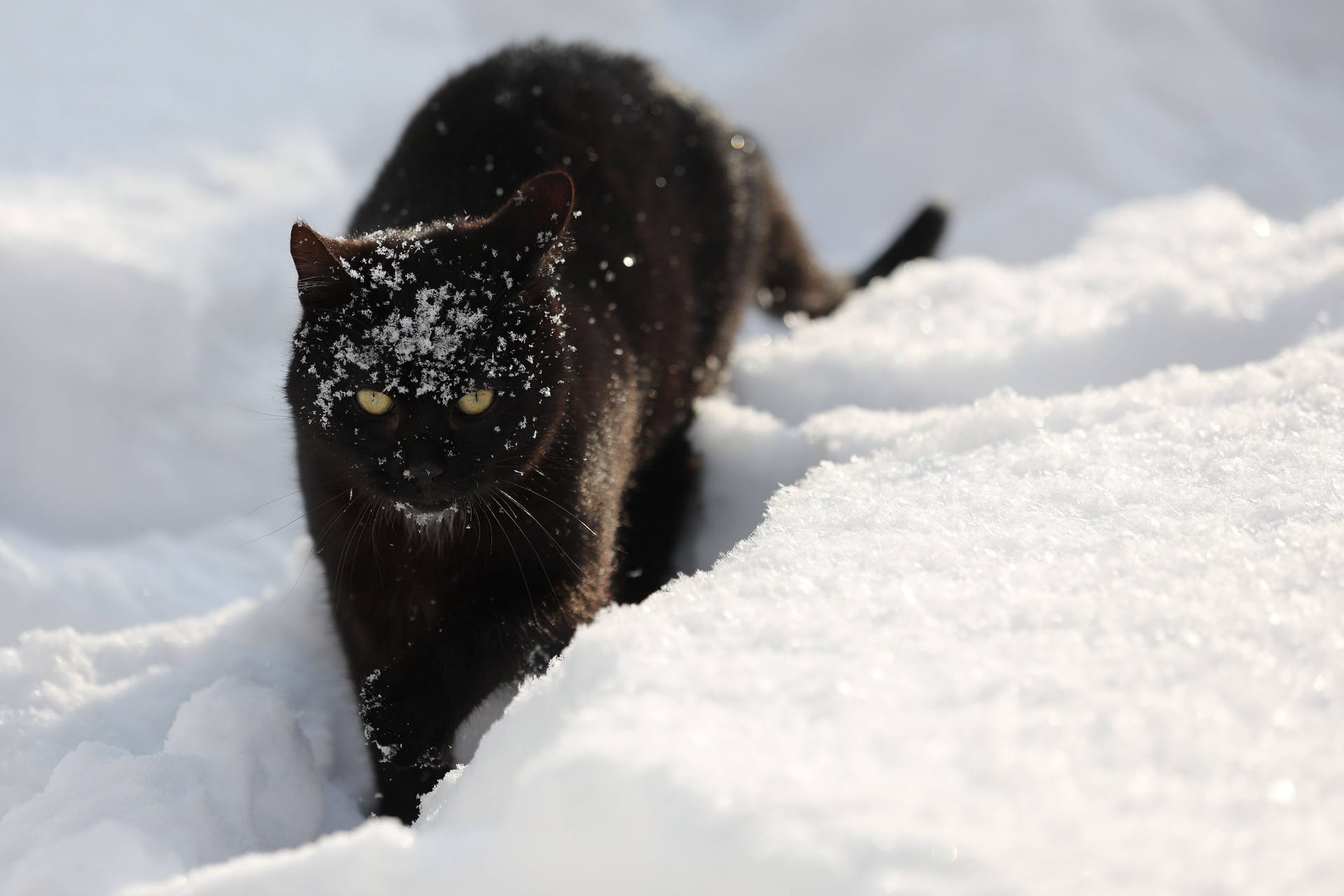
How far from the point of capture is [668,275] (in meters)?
2.34

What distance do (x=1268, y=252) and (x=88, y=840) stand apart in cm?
270

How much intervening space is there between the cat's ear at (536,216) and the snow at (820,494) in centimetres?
52

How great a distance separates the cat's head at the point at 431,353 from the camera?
1.53m

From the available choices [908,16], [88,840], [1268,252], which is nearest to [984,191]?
[908,16]

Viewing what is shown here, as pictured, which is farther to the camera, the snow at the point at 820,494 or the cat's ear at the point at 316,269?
the cat's ear at the point at 316,269

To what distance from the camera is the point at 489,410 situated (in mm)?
1586

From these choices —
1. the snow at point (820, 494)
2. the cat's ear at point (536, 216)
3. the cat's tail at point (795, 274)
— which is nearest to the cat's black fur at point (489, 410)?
the cat's ear at point (536, 216)

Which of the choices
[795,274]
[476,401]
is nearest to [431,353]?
[476,401]

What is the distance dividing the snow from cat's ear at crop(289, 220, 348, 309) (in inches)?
23.7

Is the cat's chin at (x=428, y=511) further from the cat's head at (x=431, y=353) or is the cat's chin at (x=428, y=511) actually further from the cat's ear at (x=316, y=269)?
the cat's ear at (x=316, y=269)

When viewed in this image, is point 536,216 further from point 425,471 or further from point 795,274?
point 795,274

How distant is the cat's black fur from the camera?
1556mm

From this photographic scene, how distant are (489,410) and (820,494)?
492mm

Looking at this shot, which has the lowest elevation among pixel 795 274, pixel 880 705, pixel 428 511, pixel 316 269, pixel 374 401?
pixel 880 705
